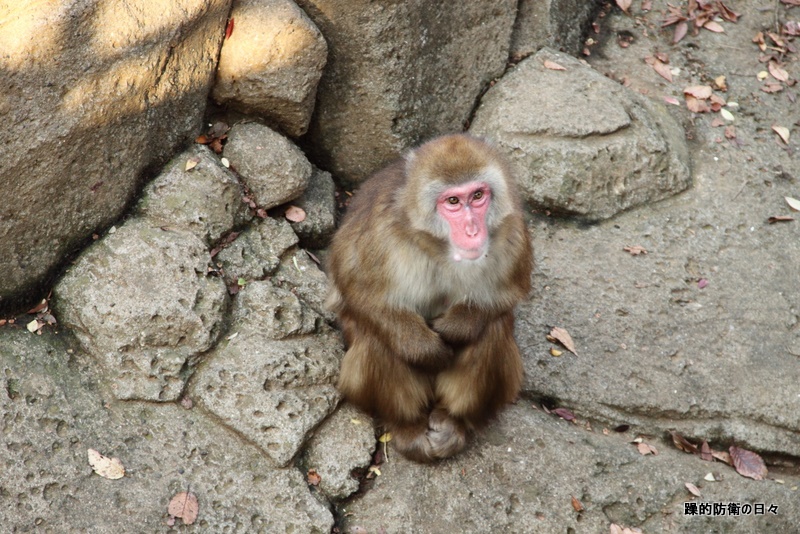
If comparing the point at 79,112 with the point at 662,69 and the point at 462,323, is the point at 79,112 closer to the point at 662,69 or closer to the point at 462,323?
the point at 462,323

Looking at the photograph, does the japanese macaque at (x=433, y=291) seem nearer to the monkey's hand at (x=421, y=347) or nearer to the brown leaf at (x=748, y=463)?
the monkey's hand at (x=421, y=347)

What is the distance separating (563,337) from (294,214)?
5.92 feet

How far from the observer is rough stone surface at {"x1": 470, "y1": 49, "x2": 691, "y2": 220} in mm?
6082

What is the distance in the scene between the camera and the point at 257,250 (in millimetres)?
5266

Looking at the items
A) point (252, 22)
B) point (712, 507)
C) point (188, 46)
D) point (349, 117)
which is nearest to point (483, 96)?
point (349, 117)

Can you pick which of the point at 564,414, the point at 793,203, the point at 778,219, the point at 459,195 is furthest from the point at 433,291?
the point at 793,203

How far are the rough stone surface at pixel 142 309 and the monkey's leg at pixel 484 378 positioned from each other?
127cm

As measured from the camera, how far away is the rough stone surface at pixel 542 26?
21.9 ft

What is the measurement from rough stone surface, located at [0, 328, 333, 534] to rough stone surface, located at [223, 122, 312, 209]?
1.46 meters

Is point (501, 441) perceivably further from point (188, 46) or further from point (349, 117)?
point (188, 46)

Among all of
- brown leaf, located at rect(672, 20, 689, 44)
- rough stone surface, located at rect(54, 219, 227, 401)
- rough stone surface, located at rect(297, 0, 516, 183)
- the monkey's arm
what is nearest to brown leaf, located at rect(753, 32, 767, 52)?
brown leaf, located at rect(672, 20, 689, 44)

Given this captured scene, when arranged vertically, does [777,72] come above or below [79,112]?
below

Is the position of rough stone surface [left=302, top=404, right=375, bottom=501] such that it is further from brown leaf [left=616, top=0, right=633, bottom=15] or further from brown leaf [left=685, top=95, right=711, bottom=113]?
brown leaf [left=616, top=0, right=633, bottom=15]

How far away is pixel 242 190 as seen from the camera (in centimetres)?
534
